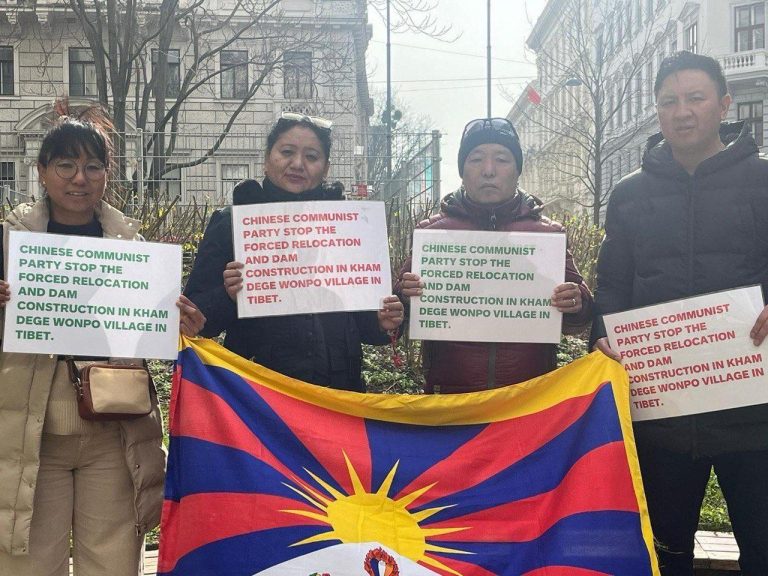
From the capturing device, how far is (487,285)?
10.5 feet

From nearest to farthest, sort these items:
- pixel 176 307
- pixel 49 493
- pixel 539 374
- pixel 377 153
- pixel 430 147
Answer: pixel 49 493 < pixel 176 307 < pixel 539 374 < pixel 430 147 < pixel 377 153

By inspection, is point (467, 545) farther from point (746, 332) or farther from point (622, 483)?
point (746, 332)

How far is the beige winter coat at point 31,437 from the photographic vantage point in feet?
8.90

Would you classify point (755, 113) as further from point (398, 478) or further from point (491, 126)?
point (398, 478)

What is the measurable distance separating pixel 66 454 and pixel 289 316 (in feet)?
3.21

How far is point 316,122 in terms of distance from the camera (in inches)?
124

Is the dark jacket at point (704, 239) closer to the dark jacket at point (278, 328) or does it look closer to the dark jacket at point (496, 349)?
the dark jacket at point (496, 349)

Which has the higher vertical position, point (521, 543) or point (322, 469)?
point (322, 469)

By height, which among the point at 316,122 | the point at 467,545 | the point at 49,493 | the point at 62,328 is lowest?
the point at 467,545

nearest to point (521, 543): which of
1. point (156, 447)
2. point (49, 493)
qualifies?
point (156, 447)

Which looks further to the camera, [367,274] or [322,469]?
[367,274]

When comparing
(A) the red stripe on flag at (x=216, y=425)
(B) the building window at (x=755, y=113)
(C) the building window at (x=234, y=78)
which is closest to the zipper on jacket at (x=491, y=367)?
(A) the red stripe on flag at (x=216, y=425)

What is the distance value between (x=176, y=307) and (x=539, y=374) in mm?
1514

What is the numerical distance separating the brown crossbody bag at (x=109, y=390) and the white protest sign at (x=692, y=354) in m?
1.80
